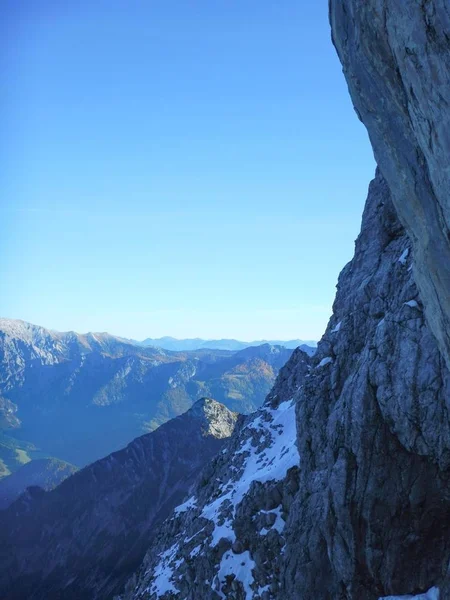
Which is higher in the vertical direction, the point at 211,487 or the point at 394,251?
the point at 394,251

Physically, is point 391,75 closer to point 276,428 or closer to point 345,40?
point 345,40

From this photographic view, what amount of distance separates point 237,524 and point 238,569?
4.38 m

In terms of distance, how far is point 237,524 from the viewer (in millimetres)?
49969

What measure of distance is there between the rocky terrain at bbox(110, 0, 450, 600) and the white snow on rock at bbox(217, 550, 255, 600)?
133 mm

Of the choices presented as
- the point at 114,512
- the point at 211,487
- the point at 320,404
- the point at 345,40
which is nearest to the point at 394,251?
the point at 320,404

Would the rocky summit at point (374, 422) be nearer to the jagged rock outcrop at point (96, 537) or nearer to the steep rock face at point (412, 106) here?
the steep rock face at point (412, 106)

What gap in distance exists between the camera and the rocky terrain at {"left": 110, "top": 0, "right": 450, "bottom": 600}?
17.2m

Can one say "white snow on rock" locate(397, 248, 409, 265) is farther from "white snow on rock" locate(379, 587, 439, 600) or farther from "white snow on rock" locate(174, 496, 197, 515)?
"white snow on rock" locate(174, 496, 197, 515)

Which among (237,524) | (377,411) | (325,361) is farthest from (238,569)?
(377,411)

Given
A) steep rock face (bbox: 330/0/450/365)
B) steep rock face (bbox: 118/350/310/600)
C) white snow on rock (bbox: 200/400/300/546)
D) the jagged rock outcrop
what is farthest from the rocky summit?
the jagged rock outcrop

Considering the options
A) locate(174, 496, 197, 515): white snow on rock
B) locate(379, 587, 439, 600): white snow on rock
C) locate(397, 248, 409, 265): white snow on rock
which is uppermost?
locate(397, 248, 409, 265): white snow on rock

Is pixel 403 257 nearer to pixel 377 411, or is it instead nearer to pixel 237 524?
pixel 377 411

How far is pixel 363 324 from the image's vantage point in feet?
126

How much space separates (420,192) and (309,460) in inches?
1071
